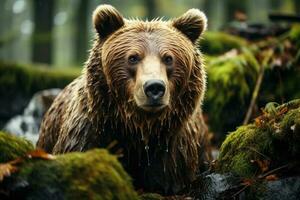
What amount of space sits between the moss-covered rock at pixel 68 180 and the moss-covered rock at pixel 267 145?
1380 millimetres

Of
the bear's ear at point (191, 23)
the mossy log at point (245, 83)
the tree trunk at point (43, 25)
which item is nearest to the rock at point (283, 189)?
the bear's ear at point (191, 23)

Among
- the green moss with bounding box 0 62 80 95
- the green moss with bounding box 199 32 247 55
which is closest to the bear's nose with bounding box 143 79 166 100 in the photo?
the green moss with bounding box 199 32 247 55

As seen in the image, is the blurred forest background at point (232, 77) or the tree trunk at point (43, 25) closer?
the blurred forest background at point (232, 77)

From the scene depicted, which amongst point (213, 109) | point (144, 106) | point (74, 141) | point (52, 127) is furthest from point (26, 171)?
point (213, 109)

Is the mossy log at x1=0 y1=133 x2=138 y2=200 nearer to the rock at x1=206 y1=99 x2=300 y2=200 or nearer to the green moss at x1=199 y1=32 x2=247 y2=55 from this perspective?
the rock at x1=206 y1=99 x2=300 y2=200

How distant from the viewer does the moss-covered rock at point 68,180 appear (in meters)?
4.05

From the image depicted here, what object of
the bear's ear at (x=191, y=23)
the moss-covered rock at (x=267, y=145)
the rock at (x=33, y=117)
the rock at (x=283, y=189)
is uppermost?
the bear's ear at (x=191, y=23)

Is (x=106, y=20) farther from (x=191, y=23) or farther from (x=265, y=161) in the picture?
(x=265, y=161)

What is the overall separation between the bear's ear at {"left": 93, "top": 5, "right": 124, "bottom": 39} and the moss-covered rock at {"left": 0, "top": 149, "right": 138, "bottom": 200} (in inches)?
97.4

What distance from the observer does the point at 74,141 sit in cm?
632

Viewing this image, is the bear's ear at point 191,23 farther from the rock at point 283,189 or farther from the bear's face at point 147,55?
the rock at point 283,189

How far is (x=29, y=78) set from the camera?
1433 cm

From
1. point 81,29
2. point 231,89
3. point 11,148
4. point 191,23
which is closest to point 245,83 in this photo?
point 231,89

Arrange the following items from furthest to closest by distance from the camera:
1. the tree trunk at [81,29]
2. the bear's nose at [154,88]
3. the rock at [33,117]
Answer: the tree trunk at [81,29]
the rock at [33,117]
the bear's nose at [154,88]
